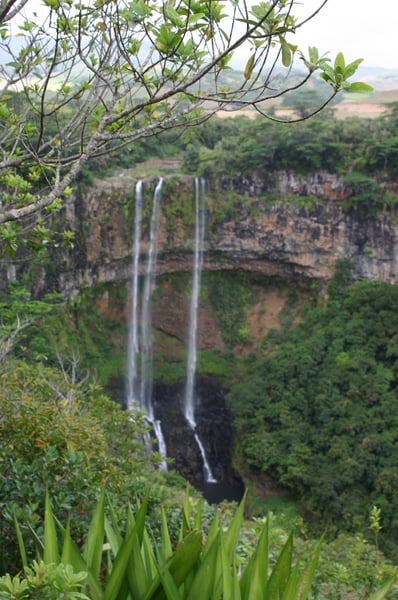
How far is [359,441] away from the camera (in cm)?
1343

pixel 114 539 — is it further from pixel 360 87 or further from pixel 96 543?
pixel 360 87

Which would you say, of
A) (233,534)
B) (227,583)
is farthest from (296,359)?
(227,583)

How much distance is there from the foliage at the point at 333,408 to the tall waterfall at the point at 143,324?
3116 mm

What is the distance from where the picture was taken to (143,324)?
1906cm

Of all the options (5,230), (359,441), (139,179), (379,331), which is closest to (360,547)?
(5,230)

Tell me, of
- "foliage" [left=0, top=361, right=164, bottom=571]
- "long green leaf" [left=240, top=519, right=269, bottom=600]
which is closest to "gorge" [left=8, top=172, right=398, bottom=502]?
"foliage" [left=0, top=361, right=164, bottom=571]

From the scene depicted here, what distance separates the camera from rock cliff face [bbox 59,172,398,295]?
57.2ft

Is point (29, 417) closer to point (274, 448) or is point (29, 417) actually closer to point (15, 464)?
point (15, 464)

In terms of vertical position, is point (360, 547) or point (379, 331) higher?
point (360, 547)

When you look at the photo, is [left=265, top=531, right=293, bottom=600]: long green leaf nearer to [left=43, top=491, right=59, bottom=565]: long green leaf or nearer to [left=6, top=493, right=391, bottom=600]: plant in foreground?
[left=6, top=493, right=391, bottom=600]: plant in foreground

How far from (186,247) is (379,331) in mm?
6547

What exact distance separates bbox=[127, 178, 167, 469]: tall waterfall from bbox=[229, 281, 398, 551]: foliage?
3.12 m

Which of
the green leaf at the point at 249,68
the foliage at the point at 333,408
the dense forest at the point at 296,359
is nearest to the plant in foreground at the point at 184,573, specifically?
the green leaf at the point at 249,68

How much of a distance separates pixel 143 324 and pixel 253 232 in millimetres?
4590
